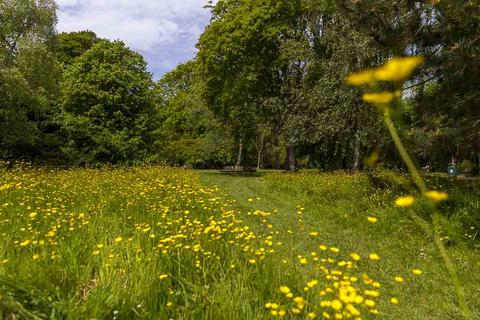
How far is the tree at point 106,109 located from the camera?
2336 centimetres

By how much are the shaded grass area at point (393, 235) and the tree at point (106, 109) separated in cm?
1330

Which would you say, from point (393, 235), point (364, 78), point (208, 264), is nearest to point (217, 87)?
point (393, 235)

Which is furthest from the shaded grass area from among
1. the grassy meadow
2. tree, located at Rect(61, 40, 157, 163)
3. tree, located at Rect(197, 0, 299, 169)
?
tree, located at Rect(197, 0, 299, 169)

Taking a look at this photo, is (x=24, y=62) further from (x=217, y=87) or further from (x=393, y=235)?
(x=393, y=235)

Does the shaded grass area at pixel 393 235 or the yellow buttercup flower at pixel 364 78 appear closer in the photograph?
the yellow buttercup flower at pixel 364 78

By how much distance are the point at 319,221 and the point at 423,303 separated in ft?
15.5

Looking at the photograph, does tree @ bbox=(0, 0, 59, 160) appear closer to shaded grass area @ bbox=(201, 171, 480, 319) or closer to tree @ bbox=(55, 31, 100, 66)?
tree @ bbox=(55, 31, 100, 66)

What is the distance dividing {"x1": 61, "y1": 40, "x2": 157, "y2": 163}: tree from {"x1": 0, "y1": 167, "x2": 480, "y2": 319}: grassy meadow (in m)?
14.9

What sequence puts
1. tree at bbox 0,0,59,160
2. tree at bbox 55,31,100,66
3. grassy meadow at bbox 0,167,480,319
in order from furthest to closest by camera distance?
tree at bbox 55,31,100,66 < tree at bbox 0,0,59,160 < grassy meadow at bbox 0,167,480,319

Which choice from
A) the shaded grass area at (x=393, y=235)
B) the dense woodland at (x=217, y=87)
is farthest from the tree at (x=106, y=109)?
the shaded grass area at (x=393, y=235)

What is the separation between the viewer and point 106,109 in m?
24.0

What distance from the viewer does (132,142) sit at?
77.7 ft

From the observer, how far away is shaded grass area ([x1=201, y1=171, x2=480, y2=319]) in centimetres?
478

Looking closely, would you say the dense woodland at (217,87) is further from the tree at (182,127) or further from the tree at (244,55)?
the tree at (182,127)
